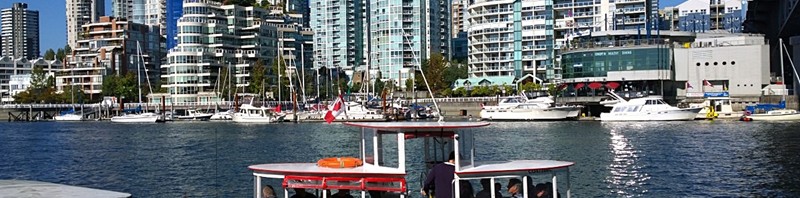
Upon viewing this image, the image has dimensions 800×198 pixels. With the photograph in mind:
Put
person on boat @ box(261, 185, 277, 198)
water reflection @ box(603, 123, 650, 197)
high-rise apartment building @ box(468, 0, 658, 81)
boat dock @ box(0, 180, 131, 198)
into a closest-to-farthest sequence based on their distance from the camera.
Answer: boat dock @ box(0, 180, 131, 198) → person on boat @ box(261, 185, 277, 198) → water reflection @ box(603, 123, 650, 197) → high-rise apartment building @ box(468, 0, 658, 81)

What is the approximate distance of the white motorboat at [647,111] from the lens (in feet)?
313

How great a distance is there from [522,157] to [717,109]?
197 ft

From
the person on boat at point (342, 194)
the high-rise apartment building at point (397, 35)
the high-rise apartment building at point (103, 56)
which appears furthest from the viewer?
the high-rise apartment building at point (397, 35)

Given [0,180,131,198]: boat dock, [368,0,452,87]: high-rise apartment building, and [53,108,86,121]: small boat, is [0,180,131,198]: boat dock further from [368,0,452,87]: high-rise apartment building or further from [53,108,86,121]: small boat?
[368,0,452,87]: high-rise apartment building

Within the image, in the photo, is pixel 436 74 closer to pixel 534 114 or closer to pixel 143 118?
pixel 534 114

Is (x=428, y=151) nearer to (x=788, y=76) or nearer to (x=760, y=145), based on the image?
(x=760, y=145)

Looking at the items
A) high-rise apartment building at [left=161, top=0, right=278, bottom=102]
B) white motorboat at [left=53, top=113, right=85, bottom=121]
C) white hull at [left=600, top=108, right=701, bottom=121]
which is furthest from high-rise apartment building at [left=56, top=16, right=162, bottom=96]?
white hull at [left=600, top=108, right=701, bottom=121]

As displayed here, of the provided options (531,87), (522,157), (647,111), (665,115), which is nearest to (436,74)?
(531,87)

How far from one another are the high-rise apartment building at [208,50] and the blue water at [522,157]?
66.6 meters

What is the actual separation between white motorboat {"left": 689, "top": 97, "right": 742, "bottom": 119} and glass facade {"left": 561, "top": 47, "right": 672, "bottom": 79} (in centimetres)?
823

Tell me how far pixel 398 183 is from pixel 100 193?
7266 millimetres

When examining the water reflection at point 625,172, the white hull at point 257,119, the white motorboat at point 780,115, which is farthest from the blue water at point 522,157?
the white hull at point 257,119

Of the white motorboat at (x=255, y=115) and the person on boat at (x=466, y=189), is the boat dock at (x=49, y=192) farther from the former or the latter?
the white motorboat at (x=255, y=115)

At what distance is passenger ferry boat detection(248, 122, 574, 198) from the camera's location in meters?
19.9
